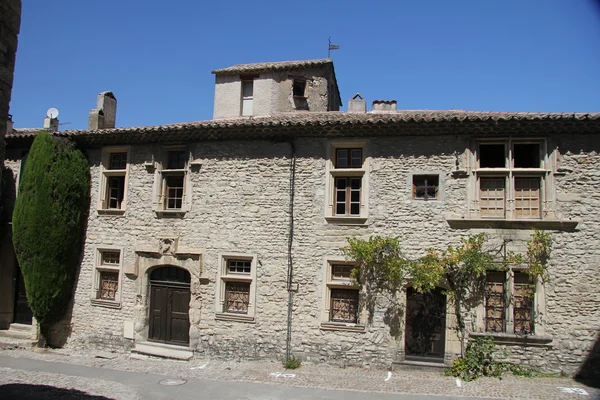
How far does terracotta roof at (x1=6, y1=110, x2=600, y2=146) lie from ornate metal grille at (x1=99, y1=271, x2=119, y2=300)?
4148 millimetres

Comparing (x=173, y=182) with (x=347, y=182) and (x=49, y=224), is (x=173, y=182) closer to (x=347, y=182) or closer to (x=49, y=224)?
(x=49, y=224)

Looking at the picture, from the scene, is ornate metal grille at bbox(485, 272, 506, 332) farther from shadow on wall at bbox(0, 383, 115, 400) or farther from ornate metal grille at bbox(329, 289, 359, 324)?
shadow on wall at bbox(0, 383, 115, 400)

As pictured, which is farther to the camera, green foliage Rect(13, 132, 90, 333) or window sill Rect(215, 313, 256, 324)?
green foliage Rect(13, 132, 90, 333)

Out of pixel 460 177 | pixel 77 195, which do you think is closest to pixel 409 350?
pixel 460 177

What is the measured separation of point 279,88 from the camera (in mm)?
21016

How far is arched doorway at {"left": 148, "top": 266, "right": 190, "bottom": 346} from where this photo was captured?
12953 millimetres

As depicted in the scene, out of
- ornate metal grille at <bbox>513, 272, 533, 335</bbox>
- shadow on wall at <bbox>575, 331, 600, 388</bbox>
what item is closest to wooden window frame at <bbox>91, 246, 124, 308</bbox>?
ornate metal grille at <bbox>513, 272, 533, 335</bbox>

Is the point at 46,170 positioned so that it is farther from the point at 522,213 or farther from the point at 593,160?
the point at 593,160

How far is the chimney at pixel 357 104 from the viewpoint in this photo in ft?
55.0

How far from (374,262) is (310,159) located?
3.27 metres

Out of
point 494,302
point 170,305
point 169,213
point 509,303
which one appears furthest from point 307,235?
point 509,303

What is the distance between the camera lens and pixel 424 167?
1149cm

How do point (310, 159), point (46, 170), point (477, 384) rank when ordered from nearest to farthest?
point (477, 384)
point (310, 159)
point (46, 170)

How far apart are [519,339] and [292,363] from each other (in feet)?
18.2
